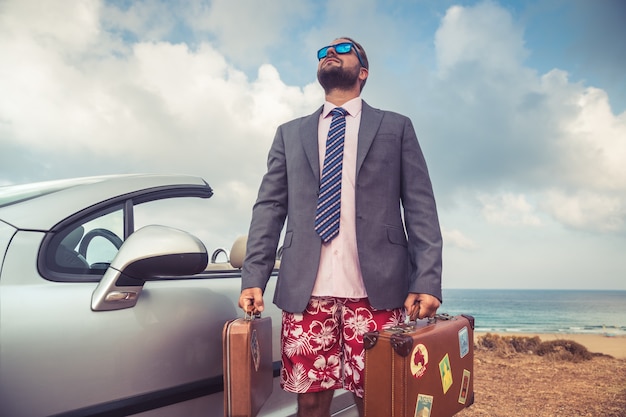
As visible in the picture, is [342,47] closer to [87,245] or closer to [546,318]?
[87,245]

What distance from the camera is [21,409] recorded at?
1.17 metres

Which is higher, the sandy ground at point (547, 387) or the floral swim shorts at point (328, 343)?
the floral swim shorts at point (328, 343)

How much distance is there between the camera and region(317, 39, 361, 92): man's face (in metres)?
1.83

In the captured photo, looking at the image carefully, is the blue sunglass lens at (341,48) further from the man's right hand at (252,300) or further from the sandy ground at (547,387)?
the sandy ground at (547,387)

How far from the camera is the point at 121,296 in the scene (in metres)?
1.38

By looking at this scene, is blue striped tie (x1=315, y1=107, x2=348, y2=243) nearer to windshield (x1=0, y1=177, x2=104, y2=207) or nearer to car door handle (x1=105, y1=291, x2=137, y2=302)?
car door handle (x1=105, y1=291, x2=137, y2=302)

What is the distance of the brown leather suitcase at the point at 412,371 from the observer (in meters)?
1.32

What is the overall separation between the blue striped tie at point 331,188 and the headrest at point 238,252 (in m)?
0.50

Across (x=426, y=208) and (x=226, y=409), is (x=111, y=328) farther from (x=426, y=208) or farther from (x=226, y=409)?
(x=426, y=208)

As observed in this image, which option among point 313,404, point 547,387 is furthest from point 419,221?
point 547,387

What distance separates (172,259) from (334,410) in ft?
3.63

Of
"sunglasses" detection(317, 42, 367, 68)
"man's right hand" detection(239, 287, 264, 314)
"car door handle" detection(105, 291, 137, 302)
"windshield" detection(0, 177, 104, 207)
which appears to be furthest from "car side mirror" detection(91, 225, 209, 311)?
"sunglasses" detection(317, 42, 367, 68)

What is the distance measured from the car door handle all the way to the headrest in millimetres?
669

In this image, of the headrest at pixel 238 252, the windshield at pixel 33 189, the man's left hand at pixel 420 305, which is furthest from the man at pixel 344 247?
the windshield at pixel 33 189
